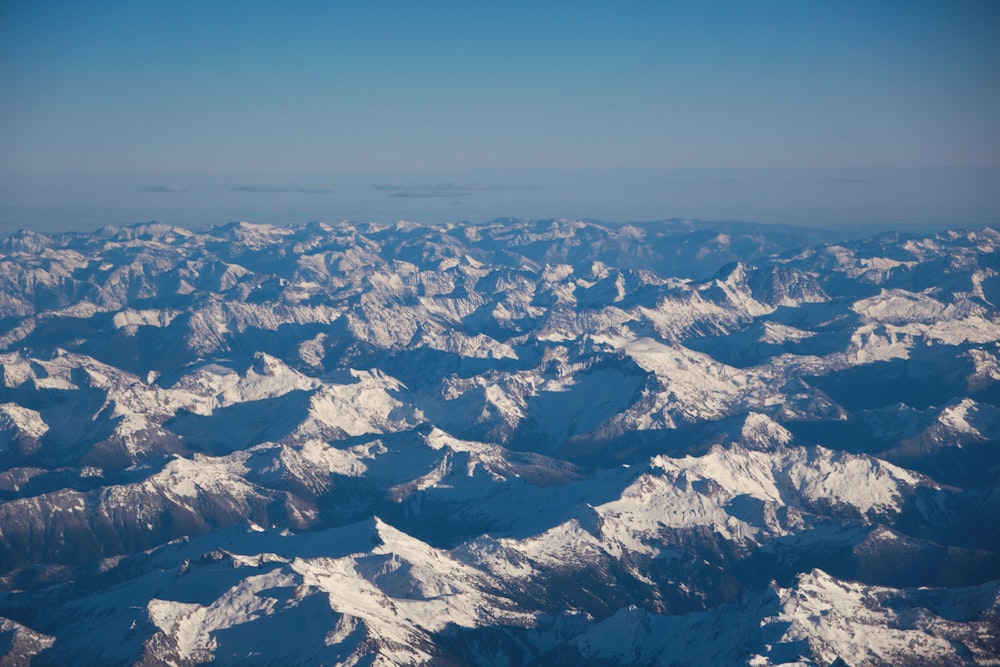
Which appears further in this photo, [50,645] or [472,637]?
[472,637]

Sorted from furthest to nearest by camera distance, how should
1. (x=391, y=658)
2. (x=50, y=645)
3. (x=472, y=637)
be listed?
(x=472, y=637), (x=50, y=645), (x=391, y=658)

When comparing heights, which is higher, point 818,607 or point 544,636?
point 818,607

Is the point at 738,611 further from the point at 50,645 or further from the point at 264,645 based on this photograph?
the point at 50,645

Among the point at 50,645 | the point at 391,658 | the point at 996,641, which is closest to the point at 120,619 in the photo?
the point at 50,645

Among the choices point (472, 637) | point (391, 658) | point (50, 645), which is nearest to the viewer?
point (391, 658)

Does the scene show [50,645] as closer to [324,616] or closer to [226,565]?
[226,565]

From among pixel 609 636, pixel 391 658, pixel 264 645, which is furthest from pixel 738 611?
pixel 264 645

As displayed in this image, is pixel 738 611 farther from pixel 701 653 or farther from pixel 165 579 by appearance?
pixel 165 579

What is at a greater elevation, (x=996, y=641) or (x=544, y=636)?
(x=996, y=641)

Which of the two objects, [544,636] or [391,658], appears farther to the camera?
[544,636]
